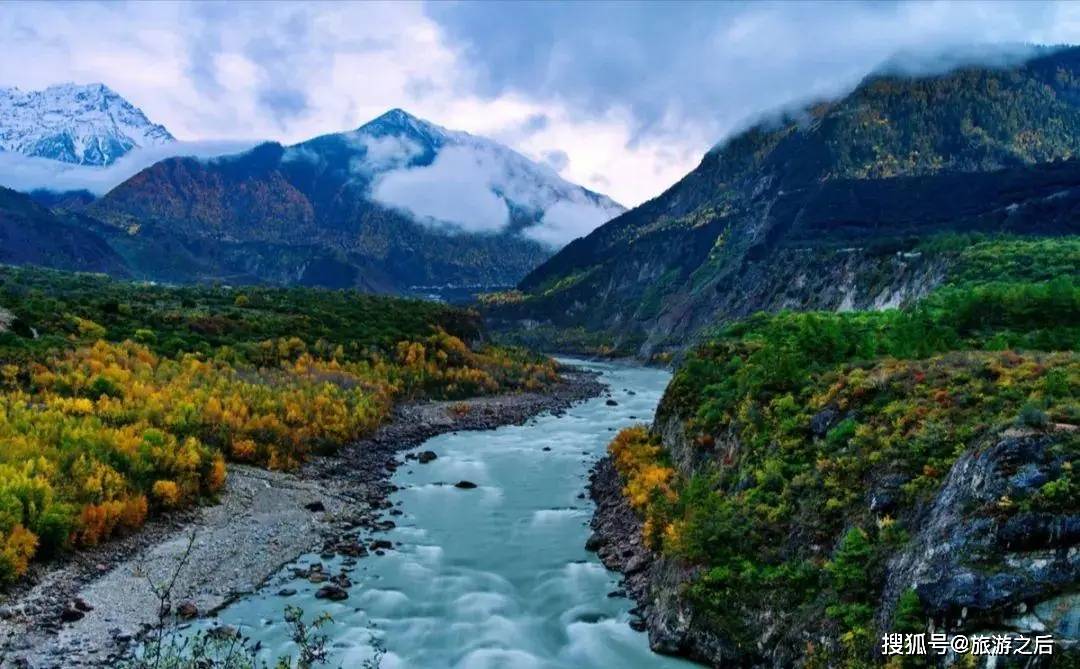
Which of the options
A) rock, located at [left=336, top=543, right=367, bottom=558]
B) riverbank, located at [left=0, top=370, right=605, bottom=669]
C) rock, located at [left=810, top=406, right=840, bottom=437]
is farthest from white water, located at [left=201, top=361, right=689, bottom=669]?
rock, located at [left=810, top=406, right=840, bottom=437]

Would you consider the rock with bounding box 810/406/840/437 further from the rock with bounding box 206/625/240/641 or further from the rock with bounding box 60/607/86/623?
the rock with bounding box 60/607/86/623

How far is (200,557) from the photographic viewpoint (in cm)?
2898

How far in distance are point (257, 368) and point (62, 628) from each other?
4585cm

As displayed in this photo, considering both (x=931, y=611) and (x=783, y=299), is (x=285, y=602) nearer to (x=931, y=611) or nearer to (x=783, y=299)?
(x=931, y=611)

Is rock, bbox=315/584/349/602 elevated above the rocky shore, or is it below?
below

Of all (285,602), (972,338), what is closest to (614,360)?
(972,338)

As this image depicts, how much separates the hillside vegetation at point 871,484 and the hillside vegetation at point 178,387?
2236 centimetres

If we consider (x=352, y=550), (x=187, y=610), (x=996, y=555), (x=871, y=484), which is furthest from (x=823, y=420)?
(x=187, y=610)

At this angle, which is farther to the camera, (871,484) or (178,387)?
(178,387)

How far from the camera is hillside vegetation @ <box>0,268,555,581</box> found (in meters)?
29.7

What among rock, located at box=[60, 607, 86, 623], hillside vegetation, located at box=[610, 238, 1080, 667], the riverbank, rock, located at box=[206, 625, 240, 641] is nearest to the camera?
hillside vegetation, located at box=[610, 238, 1080, 667]

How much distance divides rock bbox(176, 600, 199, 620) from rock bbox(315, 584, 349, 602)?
4.03m

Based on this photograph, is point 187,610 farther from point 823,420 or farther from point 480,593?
point 823,420

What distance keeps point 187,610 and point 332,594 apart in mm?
4792
